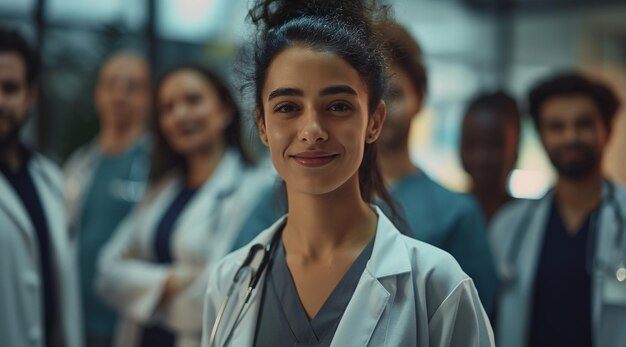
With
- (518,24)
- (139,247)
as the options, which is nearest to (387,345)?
(139,247)

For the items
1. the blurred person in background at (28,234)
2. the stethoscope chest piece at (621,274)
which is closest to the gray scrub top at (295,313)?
the stethoscope chest piece at (621,274)

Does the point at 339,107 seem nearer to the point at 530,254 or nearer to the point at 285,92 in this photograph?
the point at 285,92

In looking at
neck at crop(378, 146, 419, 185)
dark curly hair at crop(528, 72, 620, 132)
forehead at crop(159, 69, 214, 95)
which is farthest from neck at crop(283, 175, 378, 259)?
forehead at crop(159, 69, 214, 95)

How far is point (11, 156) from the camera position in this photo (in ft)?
7.80

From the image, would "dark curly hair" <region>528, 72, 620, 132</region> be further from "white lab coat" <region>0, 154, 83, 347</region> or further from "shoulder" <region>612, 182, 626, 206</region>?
"white lab coat" <region>0, 154, 83, 347</region>

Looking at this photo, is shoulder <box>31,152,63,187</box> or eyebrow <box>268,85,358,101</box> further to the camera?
shoulder <box>31,152,63,187</box>

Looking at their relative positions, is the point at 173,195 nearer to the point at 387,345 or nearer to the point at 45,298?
the point at 45,298

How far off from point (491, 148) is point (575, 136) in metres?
0.54

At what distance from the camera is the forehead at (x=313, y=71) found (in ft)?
3.85

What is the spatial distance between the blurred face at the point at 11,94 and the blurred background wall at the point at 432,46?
1.04 m

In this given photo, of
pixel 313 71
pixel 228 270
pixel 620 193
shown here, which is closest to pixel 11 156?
pixel 228 270

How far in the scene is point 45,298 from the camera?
7.83ft

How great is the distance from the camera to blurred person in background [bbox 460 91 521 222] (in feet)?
8.46

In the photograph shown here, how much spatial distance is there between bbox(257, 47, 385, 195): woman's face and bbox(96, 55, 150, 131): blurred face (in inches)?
96.0
